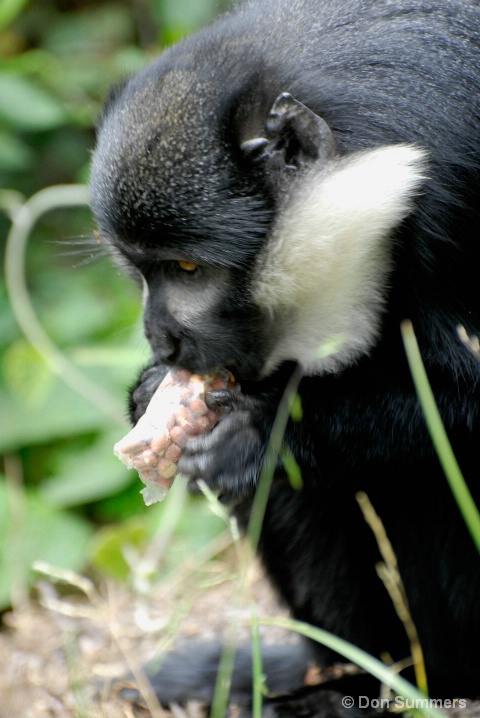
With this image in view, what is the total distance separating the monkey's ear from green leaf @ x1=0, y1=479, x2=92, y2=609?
228cm

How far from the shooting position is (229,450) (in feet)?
8.47

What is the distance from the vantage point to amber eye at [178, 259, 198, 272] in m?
2.47

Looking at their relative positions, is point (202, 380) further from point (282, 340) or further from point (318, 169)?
point (318, 169)

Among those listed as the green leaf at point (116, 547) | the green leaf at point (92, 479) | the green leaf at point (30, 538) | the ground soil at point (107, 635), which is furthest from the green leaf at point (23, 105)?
the ground soil at point (107, 635)

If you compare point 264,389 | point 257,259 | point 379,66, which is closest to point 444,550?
point 264,389

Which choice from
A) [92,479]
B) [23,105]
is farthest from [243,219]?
[23,105]

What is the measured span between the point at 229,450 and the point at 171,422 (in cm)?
15

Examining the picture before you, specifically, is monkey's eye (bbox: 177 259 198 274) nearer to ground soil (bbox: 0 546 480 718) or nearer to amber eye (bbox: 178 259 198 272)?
amber eye (bbox: 178 259 198 272)

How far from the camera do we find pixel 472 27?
251cm

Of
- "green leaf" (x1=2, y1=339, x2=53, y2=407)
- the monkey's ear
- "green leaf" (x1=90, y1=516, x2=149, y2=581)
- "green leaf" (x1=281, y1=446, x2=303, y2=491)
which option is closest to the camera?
the monkey's ear

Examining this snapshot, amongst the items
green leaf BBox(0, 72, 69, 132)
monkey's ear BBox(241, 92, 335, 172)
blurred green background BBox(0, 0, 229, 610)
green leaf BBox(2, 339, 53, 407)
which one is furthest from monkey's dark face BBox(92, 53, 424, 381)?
green leaf BBox(0, 72, 69, 132)

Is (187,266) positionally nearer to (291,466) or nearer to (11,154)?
(291,466)

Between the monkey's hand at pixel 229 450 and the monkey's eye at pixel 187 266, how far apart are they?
30 cm

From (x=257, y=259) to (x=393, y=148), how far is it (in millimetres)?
391
